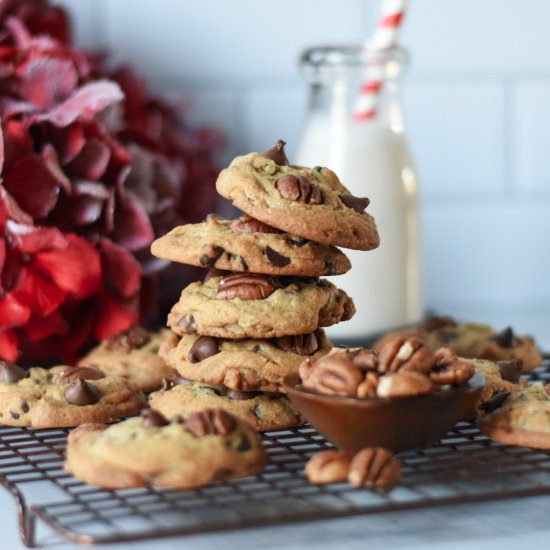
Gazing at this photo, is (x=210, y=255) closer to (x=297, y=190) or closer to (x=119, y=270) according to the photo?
(x=297, y=190)

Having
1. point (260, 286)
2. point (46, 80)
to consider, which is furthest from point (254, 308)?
point (46, 80)

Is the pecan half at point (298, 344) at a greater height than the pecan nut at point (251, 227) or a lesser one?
lesser

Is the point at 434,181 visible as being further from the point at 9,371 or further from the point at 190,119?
the point at 9,371

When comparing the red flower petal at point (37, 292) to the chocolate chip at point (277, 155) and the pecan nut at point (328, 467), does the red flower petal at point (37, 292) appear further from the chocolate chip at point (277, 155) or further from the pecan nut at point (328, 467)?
the pecan nut at point (328, 467)

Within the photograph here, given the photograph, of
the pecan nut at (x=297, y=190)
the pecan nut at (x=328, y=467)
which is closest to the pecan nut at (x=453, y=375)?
the pecan nut at (x=328, y=467)

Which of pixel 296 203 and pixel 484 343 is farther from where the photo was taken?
pixel 484 343

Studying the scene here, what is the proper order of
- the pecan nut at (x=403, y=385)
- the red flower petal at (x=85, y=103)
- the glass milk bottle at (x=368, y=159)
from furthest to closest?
the glass milk bottle at (x=368, y=159)
the red flower petal at (x=85, y=103)
the pecan nut at (x=403, y=385)
